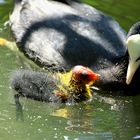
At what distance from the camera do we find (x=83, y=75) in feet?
19.6

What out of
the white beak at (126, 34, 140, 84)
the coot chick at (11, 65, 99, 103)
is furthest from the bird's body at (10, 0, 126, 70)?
the coot chick at (11, 65, 99, 103)

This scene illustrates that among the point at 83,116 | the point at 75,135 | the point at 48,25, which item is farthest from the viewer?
the point at 48,25

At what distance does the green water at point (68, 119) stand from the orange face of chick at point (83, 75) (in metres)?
0.27

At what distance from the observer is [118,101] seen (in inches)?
248

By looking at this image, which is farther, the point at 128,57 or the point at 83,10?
the point at 83,10

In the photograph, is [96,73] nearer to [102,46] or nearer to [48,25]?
[102,46]

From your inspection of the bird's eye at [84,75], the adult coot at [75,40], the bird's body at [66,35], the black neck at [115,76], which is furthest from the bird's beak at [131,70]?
the bird's eye at [84,75]

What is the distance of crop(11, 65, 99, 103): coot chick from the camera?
19.6 feet

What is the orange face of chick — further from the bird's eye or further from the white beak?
the white beak

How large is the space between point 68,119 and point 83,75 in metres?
0.45

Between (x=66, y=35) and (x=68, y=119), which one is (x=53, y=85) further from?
(x=66, y=35)

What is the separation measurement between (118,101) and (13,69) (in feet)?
3.87

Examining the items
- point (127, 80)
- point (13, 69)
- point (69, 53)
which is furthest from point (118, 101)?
point (13, 69)

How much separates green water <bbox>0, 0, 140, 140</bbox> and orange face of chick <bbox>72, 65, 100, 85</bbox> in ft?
0.88
